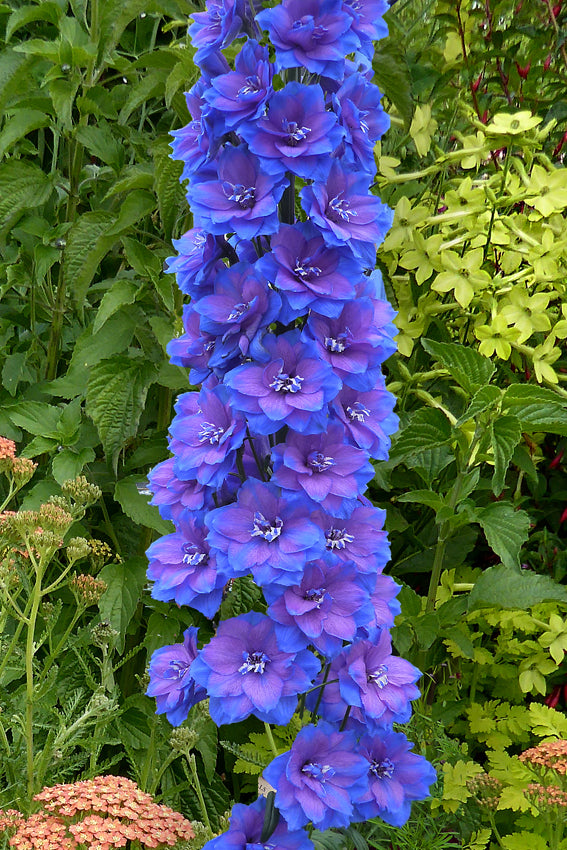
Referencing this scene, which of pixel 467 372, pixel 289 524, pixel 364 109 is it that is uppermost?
pixel 364 109

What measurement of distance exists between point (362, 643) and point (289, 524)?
204 mm

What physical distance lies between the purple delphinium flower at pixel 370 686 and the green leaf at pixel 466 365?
1.86ft

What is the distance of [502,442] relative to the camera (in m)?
1.46

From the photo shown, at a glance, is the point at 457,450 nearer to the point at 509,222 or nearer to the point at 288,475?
the point at 509,222

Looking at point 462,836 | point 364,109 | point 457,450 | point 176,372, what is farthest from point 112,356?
point 462,836

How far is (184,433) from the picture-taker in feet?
3.27

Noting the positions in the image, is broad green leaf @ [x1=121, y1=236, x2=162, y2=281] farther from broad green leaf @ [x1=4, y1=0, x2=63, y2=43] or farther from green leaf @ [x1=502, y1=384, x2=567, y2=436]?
green leaf @ [x1=502, y1=384, x2=567, y2=436]

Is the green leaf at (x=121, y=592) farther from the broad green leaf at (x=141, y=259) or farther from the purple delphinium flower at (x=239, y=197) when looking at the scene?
the purple delphinium flower at (x=239, y=197)

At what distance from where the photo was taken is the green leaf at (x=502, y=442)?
56.5 inches

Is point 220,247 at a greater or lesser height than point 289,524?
greater

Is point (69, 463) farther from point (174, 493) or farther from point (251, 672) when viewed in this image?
point (251, 672)

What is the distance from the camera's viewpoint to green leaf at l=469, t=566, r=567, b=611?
151 cm

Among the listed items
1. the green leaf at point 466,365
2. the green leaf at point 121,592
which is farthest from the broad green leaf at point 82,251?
the green leaf at point 466,365

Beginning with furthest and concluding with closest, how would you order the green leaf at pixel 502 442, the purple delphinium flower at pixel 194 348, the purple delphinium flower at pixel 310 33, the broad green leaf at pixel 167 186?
1. the broad green leaf at pixel 167 186
2. the green leaf at pixel 502 442
3. the purple delphinium flower at pixel 194 348
4. the purple delphinium flower at pixel 310 33
